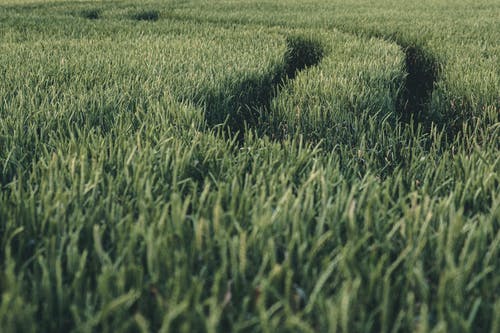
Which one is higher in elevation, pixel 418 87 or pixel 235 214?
pixel 235 214

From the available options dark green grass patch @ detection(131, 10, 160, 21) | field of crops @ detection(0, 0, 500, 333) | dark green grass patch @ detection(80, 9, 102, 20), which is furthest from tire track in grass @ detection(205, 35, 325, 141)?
dark green grass patch @ detection(80, 9, 102, 20)

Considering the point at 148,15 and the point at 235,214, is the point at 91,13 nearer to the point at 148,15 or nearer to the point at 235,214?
the point at 148,15

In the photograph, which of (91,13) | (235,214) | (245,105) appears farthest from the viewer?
(91,13)

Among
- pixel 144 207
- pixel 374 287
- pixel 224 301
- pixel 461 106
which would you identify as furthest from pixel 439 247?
pixel 461 106

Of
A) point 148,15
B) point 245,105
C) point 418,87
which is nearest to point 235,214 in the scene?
point 245,105

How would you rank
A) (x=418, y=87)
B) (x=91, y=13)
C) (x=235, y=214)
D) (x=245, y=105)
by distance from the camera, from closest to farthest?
(x=235, y=214) → (x=245, y=105) → (x=418, y=87) → (x=91, y=13)

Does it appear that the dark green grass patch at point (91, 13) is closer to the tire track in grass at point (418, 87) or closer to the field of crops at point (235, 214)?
the tire track in grass at point (418, 87)

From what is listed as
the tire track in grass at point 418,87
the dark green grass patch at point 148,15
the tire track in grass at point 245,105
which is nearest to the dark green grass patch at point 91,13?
the dark green grass patch at point 148,15

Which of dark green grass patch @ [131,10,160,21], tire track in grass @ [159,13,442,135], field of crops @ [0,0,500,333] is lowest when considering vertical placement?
tire track in grass @ [159,13,442,135]

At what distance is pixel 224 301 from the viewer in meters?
0.69

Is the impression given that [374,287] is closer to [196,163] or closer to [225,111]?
[196,163]

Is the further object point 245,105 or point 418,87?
point 418,87

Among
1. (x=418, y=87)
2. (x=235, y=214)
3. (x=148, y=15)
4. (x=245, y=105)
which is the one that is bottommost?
(x=418, y=87)

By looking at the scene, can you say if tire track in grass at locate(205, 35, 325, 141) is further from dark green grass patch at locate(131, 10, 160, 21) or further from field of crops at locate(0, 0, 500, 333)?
dark green grass patch at locate(131, 10, 160, 21)
